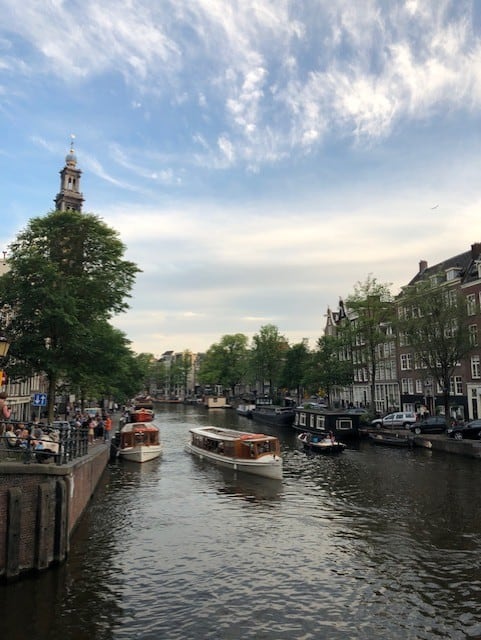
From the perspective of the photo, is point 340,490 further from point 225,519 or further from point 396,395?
point 396,395

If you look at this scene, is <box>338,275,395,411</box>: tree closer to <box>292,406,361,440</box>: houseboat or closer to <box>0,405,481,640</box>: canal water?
<box>292,406,361,440</box>: houseboat

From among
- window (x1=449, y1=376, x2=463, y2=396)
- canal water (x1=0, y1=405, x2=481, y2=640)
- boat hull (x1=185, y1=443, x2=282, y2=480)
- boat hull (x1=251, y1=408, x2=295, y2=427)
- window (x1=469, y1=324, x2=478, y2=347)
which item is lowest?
canal water (x1=0, y1=405, x2=481, y2=640)

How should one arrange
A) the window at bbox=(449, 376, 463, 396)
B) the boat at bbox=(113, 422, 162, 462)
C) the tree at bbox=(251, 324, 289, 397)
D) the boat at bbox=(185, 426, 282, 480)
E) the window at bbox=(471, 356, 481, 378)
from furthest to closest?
the tree at bbox=(251, 324, 289, 397) < the window at bbox=(449, 376, 463, 396) < the window at bbox=(471, 356, 481, 378) < the boat at bbox=(113, 422, 162, 462) < the boat at bbox=(185, 426, 282, 480)

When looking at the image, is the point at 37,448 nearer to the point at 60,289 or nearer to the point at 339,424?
the point at 60,289

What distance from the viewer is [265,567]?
17812 mm

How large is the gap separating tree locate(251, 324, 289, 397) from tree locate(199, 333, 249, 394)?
72.5 feet

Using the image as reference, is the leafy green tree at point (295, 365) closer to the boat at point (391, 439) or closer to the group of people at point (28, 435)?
the boat at point (391, 439)

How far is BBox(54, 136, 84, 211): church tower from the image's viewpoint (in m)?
97.5

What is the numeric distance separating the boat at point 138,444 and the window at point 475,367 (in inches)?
1422

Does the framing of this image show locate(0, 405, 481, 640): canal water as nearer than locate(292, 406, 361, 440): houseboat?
Yes

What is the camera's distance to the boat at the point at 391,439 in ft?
158

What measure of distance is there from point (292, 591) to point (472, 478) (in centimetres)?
2139

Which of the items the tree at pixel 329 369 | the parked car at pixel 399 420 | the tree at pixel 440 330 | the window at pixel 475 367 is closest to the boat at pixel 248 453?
A: the tree at pixel 440 330

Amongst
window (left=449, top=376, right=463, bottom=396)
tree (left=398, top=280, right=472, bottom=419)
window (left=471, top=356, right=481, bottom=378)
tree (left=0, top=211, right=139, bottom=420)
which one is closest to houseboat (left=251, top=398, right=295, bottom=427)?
window (left=449, top=376, right=463, bottom=396)
